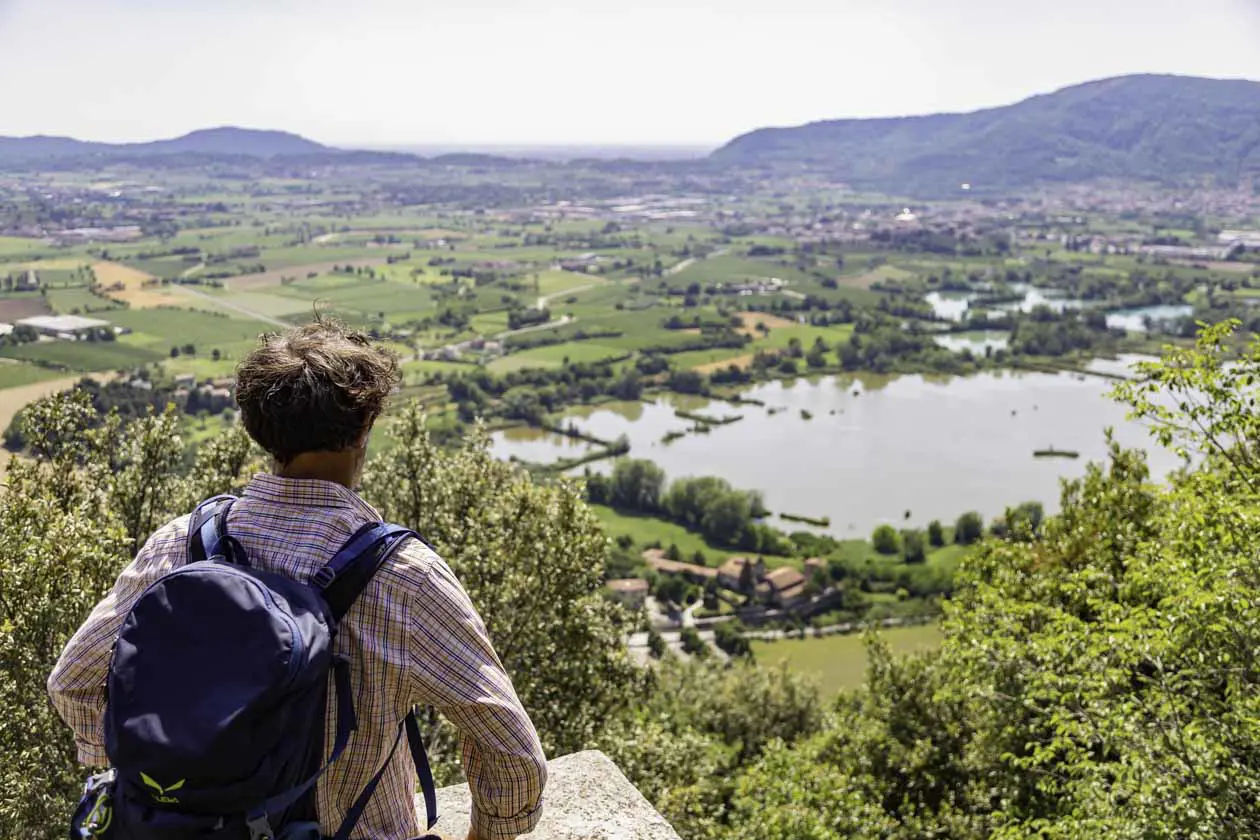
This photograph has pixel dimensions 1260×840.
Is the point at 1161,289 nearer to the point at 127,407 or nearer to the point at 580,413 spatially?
the point at 580,413

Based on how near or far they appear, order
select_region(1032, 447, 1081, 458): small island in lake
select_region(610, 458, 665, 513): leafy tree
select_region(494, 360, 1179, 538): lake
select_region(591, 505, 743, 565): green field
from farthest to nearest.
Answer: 1. select_region(1032, 447, 1081, 458): small island in lake
2. select_region(610, 458, 665, 513): leafy tree
3. select_region(494, 360, 1179, 538): lake
4. select_region(591, 505, 743, 565): green field

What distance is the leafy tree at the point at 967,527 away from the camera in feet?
130

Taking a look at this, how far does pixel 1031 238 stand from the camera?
135 metres

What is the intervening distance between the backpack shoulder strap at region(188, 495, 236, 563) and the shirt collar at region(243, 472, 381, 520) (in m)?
0.08

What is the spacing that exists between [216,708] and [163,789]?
0.17 metres

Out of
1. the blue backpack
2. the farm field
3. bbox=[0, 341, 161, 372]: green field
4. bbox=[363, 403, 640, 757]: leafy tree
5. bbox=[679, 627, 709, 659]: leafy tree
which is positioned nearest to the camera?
the blue backpack

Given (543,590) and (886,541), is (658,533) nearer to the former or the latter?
(886,541)

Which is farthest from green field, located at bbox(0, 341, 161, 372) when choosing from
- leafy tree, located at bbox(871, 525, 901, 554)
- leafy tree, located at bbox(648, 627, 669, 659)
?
leafy tree, located at bbox(871, 525, 901, 554)

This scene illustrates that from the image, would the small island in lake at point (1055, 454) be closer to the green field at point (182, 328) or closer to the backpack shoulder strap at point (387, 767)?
the green field at point (182, 328)

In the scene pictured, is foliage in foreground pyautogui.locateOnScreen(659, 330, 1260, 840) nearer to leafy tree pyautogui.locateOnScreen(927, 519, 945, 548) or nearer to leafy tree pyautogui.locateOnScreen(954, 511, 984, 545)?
leafy tree pyautogui.locateOnScreen(927, 519, 945, 548)

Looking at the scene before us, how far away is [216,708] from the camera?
1603 millimetres

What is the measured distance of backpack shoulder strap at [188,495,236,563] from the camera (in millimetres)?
1883

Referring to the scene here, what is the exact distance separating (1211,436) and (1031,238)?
141m

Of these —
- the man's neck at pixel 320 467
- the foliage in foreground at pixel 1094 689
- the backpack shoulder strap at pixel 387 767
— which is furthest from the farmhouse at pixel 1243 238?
the man's neck at pixel 320 467
